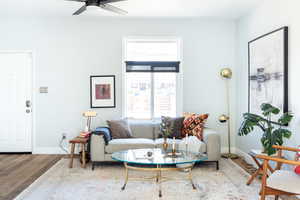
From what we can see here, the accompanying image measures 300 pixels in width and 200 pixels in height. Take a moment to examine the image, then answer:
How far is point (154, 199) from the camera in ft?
9.56

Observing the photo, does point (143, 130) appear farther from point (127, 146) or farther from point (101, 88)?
point (101, 88)

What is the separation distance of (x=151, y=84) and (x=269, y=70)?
2287mm

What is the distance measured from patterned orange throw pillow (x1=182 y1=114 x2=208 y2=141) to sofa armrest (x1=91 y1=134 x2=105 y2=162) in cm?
143

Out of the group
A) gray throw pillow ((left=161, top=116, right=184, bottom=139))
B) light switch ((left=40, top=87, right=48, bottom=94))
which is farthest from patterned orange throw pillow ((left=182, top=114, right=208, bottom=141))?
light switch ((left=40, top=87, right=48, bottom=94))

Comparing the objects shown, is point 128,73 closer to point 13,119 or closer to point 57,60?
point 57,60

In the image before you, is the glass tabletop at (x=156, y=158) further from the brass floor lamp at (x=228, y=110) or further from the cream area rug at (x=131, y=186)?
the brass floor lamp at (x=228, y=110)

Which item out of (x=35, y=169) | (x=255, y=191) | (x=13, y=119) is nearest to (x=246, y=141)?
(x=255, y=191)

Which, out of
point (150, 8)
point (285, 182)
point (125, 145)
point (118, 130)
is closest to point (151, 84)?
point (118, 130)

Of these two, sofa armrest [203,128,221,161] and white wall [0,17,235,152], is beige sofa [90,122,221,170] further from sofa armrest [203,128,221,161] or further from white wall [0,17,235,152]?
white wall [0,17,235,152]

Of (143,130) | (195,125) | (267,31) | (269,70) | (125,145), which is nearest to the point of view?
(269,70)

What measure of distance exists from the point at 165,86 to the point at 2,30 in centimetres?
342

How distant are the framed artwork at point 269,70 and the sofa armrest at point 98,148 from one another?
99.6 inches

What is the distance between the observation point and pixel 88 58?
201 inches

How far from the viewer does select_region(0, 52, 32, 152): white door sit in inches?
200
